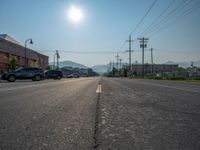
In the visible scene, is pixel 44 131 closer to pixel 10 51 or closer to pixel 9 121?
pixel 9 121

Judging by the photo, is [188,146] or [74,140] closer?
[188,146]

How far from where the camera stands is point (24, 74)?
1264 inches

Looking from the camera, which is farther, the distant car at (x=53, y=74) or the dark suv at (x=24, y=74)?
the distant car at (x=53, y=74)

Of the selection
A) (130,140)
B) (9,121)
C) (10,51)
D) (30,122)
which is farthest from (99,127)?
(10,51)

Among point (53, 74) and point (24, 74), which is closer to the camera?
point (24, 74)

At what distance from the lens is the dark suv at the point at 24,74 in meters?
30.3

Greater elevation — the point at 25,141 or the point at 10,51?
the point at 10,51

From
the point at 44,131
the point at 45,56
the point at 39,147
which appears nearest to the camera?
the point at 39,147

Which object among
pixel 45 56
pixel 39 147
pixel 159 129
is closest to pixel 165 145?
pixel 159 129

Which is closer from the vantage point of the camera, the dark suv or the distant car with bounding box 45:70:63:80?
Result: the dark suv

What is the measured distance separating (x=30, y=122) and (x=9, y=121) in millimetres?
433

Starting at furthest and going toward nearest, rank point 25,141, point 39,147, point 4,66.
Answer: point 4,66 < point 25,141 < point 39,147

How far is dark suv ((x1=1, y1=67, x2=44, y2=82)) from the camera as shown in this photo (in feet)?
99.3

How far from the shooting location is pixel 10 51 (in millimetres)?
73750
